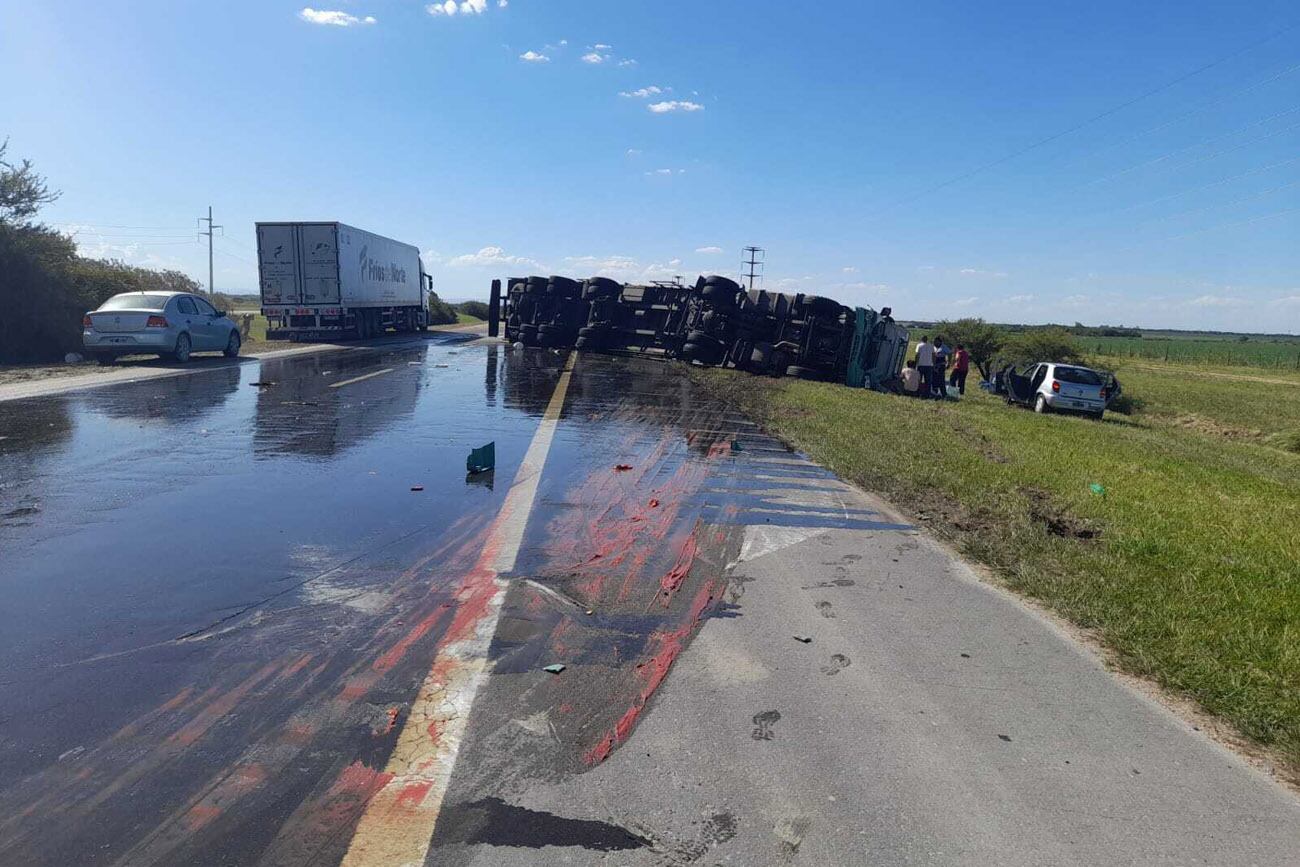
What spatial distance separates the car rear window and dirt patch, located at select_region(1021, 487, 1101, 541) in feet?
51.7

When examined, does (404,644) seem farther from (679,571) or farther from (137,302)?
(137,302)

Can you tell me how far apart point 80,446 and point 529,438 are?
16.4 feet

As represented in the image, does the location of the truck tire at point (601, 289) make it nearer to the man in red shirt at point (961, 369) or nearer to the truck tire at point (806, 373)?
the truck tire at point (806, 373)

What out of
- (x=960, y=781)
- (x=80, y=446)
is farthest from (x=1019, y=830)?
(x=80, y=446)

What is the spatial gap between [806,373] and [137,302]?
55.0 feet

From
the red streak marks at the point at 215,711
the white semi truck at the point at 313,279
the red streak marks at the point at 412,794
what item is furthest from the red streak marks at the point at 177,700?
the white semi truck at the point at 313,279

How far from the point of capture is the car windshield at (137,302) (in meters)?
18.3

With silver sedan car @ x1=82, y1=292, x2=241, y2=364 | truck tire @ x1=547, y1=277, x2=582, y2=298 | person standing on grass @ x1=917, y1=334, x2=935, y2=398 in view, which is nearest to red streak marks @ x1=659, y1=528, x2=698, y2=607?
silver sedan car @ x1=82, y1=292, x2=241, y2=364

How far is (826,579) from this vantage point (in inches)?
226

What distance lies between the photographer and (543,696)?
3822 mm

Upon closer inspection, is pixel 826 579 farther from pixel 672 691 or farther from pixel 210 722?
pixel 210 722

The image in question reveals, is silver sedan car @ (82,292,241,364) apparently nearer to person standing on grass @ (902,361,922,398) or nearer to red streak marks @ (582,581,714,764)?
red streak marks @ (582,581,714,764)

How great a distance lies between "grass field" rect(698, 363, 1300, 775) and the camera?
4.50 metres

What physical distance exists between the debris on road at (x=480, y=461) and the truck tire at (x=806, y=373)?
16052 millimetres
